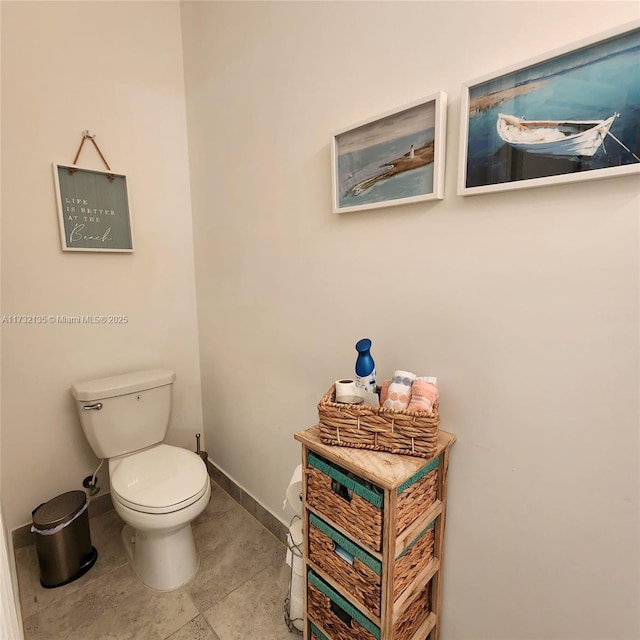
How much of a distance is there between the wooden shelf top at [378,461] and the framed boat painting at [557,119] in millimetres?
687

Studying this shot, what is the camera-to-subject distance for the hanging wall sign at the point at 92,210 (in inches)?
63.9

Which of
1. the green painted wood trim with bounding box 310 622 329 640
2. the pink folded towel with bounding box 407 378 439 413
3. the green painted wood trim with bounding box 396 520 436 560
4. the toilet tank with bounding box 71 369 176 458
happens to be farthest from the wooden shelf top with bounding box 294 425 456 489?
the toilet tank with bounding box 71 369 176 458

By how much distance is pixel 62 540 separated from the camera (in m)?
1.49

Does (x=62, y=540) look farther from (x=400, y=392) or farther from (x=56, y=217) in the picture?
(x=400, y=392)

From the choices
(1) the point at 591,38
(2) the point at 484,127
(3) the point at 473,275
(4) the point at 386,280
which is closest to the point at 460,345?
(3) the point at 473,275

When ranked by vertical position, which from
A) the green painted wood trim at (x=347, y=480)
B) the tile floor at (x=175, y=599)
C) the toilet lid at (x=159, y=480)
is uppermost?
the green painted wood trim at (x=347, y=480)

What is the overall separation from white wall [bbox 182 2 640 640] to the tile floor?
0.52 metres

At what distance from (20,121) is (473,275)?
1.87 meters

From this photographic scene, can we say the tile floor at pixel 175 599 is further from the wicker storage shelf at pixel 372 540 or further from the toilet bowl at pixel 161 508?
the wicker storage shelf at pixel 372 540

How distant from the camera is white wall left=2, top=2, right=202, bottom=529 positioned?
4.99 ft

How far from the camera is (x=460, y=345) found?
1002 millimetres

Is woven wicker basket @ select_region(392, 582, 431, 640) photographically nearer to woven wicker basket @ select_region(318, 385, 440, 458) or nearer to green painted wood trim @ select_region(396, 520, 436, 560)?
green painted wood trim @ select_region(396, 520, 436, 560)

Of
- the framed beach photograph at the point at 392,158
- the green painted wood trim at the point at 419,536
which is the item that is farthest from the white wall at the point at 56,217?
the green painted wood trim at the point at 419,536

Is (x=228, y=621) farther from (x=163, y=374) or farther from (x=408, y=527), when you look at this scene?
(x=163, y=374)
